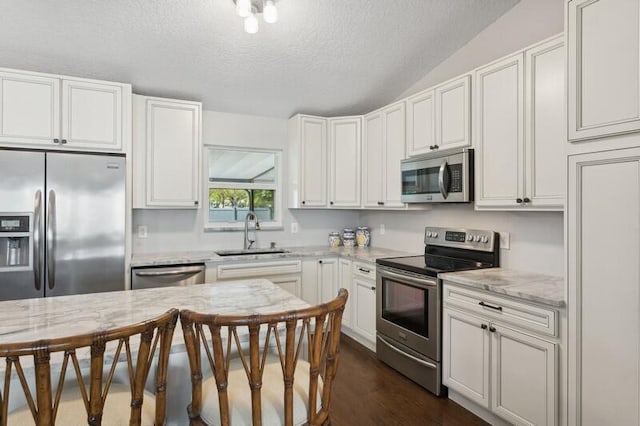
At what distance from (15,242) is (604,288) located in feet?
11.6

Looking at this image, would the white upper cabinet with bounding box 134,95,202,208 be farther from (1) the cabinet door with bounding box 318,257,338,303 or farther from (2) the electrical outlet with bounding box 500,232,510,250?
(2) the electrical outlet with bounding box 500,232,510,250

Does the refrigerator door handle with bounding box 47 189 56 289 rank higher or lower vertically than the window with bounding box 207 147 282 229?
lower

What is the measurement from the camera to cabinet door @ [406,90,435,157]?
306cm

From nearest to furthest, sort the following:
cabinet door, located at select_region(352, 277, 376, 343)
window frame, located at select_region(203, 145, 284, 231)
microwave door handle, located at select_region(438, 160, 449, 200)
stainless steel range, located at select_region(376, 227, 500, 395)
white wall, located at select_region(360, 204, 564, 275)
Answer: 1. white wall, located at select_region(360, 204, 564, 275)
2. stainless steel range, located at select_region(376, 227, 500, 395)
3. microwave door handle, located at select_region(438, 160, 449, 200)
4. cabinet door, located at select_region(352, 277, 376, 343)
5. window frame, located at select_region(203, 145, 284, 231)

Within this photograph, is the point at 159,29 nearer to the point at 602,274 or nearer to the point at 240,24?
the point at 240,24

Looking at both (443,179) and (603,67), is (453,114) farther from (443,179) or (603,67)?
(603,67)

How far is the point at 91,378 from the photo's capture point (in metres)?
0.89

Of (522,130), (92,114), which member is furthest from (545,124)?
(92,114)

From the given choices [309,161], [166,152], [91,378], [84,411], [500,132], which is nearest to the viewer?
[91,378]

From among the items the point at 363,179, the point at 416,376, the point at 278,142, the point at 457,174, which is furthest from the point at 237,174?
the point at 416,376

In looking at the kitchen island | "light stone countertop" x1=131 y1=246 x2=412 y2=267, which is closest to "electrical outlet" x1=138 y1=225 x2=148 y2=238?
"light stone countertop" x1=131 y1=246 x2=412 y2=267

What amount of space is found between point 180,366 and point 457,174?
223 centimetres

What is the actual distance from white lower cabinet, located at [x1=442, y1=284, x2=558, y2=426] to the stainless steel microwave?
2.84 ft

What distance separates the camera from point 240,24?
9.00 ft
